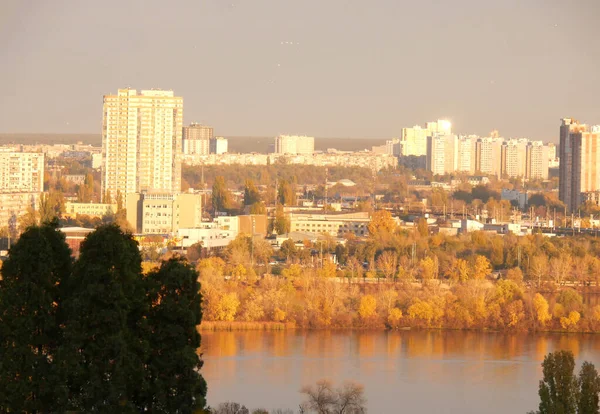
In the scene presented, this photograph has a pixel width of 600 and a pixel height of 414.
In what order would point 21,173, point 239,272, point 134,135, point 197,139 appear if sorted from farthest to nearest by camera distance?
1. point 197,139
2. point 21,173
3. point 134,135
4. point 239,272

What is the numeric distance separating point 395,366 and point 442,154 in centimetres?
2882

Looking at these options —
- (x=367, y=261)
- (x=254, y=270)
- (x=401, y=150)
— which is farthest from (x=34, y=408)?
(x=401, y=150)

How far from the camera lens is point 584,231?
62.3ft

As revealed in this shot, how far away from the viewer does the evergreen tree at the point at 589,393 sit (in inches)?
231

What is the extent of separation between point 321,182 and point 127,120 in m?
11.7

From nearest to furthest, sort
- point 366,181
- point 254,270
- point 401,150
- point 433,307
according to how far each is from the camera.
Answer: point 433,307
point 254,270
point 366,181
point 401,150

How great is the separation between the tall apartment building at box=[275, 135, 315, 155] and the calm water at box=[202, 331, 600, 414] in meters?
33.4

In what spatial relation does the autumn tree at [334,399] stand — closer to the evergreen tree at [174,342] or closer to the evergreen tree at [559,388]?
the evergreen tree at [559,388]

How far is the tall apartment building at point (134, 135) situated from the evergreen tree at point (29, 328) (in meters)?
17.0

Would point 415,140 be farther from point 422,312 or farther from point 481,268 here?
point 422,312

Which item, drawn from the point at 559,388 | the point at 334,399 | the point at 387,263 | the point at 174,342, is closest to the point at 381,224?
the point at 387,263

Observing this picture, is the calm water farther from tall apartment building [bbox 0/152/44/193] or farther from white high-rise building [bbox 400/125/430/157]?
white high-rise building [bbox 400/125/430/157]

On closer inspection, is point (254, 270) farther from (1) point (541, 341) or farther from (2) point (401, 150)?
(2) point (401, 150)

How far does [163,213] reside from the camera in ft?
60.9
